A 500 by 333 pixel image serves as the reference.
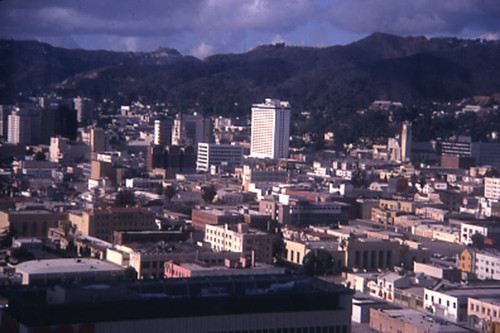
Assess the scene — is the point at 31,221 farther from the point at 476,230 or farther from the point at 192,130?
the point at 192,130

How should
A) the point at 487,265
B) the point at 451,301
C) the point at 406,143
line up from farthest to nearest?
the point at 406,143 → the point at 487,265 → the point at 451,301

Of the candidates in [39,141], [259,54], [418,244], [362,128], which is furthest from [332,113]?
[418,244]

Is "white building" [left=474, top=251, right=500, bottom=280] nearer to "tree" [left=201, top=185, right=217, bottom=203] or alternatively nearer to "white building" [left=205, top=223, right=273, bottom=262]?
"white building" [left=205, top=223, right=273, bottom=262]

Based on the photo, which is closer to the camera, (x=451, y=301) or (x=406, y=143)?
(x=451, y=301)

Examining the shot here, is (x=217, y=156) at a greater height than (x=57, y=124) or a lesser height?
lesser

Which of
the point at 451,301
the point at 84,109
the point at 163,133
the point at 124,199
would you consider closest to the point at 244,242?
the point at 451,301

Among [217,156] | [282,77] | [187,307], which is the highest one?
[282,77]

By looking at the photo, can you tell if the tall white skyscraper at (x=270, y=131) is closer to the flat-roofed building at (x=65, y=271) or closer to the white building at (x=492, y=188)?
the white building at (x=492, y=188)

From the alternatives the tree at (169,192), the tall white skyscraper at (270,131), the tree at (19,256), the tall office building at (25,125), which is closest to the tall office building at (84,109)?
the tall office building at (25,125)
